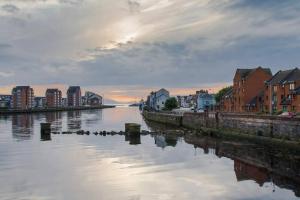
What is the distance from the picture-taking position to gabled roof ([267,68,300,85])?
3273 inches

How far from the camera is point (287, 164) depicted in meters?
38.0

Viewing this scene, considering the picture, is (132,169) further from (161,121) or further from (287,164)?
(161,121)

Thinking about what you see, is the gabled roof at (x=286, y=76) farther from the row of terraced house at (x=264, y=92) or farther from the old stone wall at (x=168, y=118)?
the old stone wall at (x=168, y=118)

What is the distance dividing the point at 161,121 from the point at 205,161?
257 ft

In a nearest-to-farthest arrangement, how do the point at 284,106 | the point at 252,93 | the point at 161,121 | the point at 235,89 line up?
the point at 284,106 → the point at 252,93 → the point at 235,89 → the point at 161,121

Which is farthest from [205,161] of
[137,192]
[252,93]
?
[252,93]

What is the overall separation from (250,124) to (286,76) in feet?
101

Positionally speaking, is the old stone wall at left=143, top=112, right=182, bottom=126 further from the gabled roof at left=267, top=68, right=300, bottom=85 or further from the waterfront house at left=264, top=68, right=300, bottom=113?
the gabled roof at left=267, top=68, right=300, bottom=85

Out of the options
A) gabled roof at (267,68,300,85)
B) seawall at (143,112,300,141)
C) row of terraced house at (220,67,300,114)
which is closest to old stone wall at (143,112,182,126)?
seawall at (143,112,300,141)

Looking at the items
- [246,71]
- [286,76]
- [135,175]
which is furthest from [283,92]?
[135,175]

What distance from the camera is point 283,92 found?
84.8 m

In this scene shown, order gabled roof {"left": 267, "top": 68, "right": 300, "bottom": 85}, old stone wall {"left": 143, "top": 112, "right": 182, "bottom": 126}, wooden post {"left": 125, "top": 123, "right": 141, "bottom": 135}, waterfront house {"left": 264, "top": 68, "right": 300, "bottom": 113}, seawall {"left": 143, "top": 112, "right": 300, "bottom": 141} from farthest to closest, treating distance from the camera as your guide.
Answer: old stone wall {"left": 143, "top": 112, "right": 182, "bottom": 126} → gabled roof {"left": 267, "top": 68, "right": 300, "bottom": 85} → waterfront house {"left": 264, "top": 68, "right": 300, "bottom": 113} → wooden post {"left": 125, "top": 123, "right": 141, "bottom": 135} → seawall {"left": 143, "top": 112, "right": 300, "bottom": 141}

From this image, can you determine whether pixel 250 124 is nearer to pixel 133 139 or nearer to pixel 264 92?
pixel 133 139

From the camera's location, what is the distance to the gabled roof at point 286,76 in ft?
273
